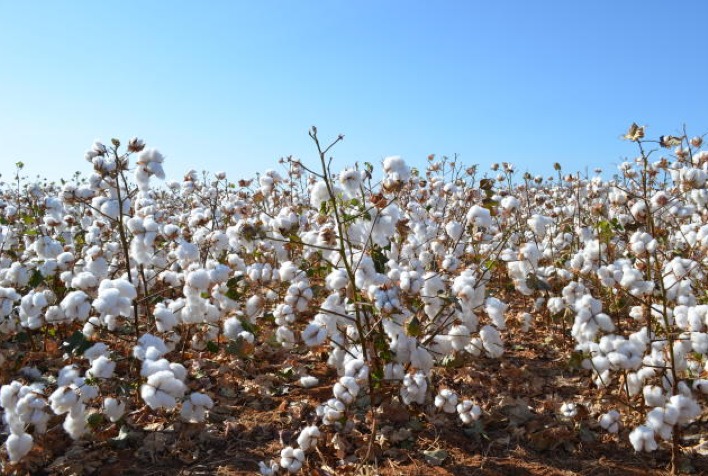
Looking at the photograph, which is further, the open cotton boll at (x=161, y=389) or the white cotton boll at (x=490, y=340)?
the white cotton boll at (x=490, y=340)

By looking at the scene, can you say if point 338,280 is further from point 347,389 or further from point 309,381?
point 309,381

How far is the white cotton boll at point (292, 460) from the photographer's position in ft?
8.94

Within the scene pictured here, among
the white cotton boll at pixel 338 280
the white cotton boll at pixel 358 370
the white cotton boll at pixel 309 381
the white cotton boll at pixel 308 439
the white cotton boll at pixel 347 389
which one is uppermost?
the white cotton boll at pixel 338 280

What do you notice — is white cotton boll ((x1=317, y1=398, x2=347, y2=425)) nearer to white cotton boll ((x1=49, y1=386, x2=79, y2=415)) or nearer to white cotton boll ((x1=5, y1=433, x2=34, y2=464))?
white cotton boll ((x1=49, y1=386, x2=79, y2=415))

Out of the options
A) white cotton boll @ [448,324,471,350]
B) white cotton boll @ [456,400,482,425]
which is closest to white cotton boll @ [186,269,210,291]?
white cotton boll @ [448,324,471,350]

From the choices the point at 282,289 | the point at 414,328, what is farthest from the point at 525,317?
the point at 282,289

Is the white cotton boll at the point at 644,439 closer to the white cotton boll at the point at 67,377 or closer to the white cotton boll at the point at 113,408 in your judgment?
the white cotton boll at the point at 113,408

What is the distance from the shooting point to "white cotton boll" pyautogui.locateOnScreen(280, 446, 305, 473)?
272 cm

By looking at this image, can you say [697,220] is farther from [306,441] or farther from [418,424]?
[306,441]

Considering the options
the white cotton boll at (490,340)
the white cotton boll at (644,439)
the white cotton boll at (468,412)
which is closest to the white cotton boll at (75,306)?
the white cotton boll at (468,412)

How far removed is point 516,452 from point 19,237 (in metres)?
6.87

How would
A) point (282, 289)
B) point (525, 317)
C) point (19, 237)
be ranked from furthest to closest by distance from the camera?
point (19, 237) < point (282, 289) < point (525, 317)

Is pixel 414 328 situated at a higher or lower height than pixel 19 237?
lower

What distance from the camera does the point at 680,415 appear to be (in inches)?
101
